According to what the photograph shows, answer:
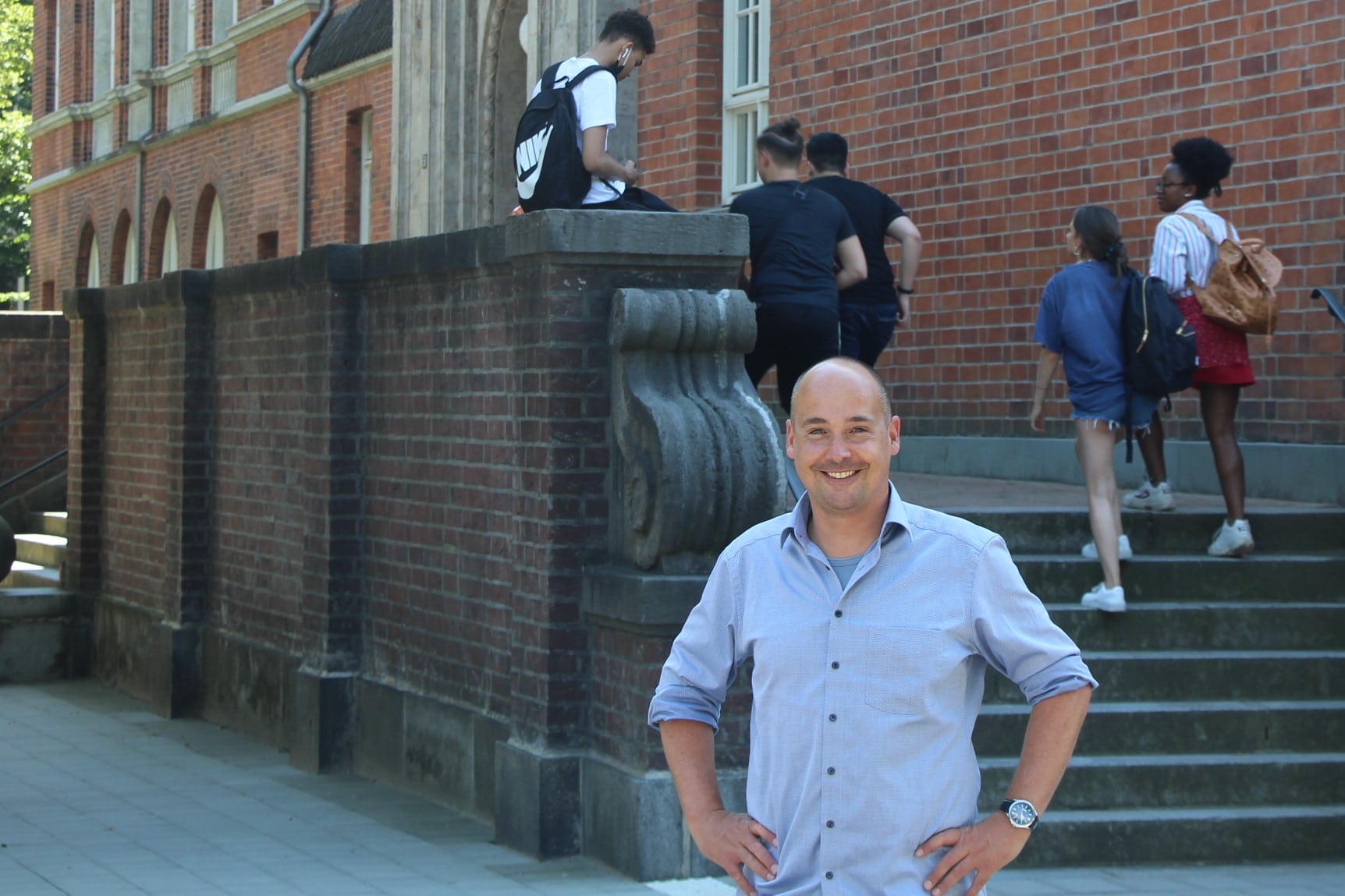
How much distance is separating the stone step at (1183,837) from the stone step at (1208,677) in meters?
0.58

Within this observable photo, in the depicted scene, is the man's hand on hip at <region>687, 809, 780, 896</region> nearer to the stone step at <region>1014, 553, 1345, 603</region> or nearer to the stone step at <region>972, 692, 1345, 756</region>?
the stone step at <region>972, 692, 1345, 756</region>

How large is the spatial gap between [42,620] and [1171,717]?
852 centimetres

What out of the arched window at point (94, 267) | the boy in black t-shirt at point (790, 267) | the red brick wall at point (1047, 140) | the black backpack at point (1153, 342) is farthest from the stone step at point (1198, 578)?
the arched window at point (94, 267)

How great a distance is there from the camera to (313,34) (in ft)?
75.3

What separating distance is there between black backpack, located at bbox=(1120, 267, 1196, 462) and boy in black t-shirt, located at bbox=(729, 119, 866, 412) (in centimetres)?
118

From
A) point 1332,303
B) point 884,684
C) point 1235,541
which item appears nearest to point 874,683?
point 884,684

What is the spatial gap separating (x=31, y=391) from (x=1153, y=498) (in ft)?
38.4

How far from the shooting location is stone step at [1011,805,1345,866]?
7.32 metres

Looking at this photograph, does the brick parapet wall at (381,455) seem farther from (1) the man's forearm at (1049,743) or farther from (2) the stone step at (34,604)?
→ (1) the man's forearm at (1049,743)

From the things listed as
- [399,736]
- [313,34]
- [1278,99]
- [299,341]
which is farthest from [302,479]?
[313,34]

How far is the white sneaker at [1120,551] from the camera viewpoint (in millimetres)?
8445

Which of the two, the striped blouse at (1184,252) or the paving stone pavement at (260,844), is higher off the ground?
the striped blouse at (1184,252)

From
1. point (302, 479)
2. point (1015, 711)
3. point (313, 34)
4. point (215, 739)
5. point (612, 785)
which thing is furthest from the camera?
point (313, 34)

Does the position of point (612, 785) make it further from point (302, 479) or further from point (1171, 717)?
point (302, 479)
